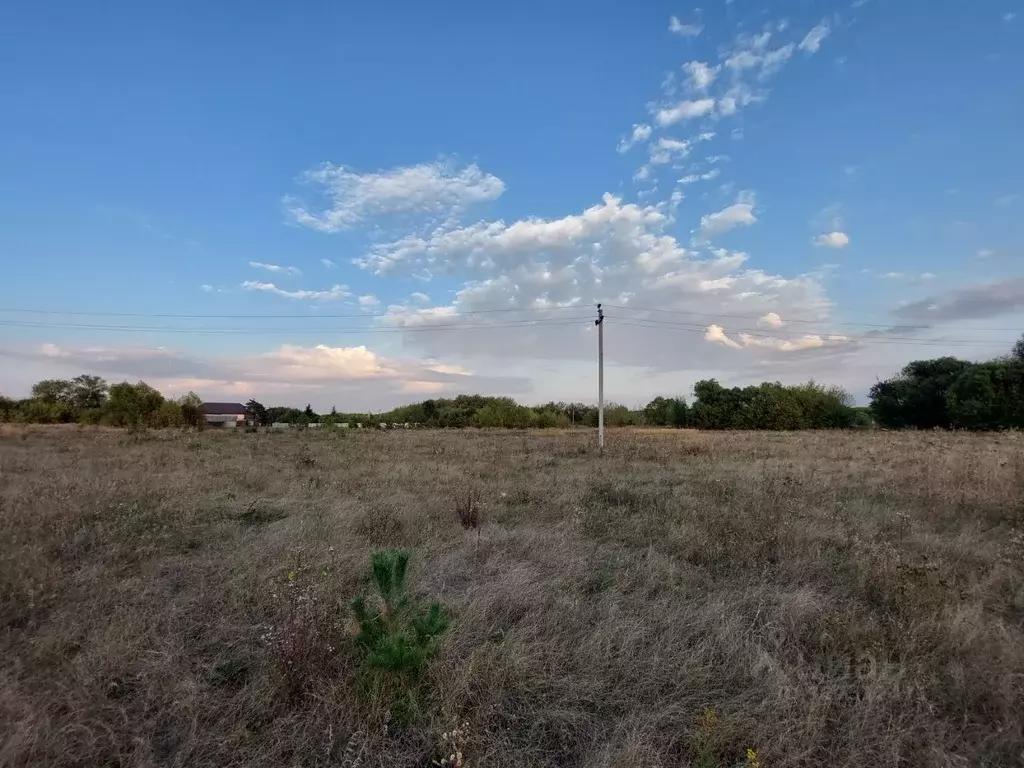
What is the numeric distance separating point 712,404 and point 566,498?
159 ft

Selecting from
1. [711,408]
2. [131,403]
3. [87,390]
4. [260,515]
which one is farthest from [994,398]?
[87,390]

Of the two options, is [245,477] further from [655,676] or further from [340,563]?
[655,676]

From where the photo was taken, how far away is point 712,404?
5341 centimetres

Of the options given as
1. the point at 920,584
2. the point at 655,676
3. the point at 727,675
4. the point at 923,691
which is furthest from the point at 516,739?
the point at 920,584

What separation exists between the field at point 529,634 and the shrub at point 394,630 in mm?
151

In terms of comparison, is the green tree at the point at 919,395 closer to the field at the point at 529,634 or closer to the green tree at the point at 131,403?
the field at the point at 529,634

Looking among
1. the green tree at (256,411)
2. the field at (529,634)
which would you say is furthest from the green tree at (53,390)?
the field at (529,634)

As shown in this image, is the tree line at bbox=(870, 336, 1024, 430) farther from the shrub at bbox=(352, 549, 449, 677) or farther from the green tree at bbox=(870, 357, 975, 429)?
the shrub at bbox=(352, 549, 449, 677)

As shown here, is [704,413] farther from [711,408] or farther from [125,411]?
[125,411]

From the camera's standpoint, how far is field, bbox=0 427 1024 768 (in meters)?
2.69

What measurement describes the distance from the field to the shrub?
0.49 feet

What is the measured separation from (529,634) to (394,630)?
40.7 inches

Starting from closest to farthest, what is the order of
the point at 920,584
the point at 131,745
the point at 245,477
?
the point at 131,745 → the point at 920,584 → the point at 245,477

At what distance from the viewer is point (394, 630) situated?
3.11m
